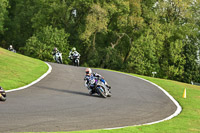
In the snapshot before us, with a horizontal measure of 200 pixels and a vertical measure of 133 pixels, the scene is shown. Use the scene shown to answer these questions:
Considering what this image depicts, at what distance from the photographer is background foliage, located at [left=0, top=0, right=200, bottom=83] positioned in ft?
186

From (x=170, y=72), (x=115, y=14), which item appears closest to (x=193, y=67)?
(x=170, y=72)

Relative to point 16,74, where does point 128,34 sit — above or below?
above

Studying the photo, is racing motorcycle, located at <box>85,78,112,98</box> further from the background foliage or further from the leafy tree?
the leafy tree

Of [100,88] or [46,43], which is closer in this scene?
[100,88]

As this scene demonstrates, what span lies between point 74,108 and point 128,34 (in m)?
49.4

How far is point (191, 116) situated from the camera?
13.0 metres

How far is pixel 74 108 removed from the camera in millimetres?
12555

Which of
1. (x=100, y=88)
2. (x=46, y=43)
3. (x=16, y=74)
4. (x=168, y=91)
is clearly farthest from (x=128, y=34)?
(x=100, y=88)

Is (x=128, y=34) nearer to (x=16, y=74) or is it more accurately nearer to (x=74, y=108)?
(x=16, y=74)

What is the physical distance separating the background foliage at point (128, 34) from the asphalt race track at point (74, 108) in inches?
1425

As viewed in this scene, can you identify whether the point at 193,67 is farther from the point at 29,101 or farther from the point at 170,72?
the point at 29,101

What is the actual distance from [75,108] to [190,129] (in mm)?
4397

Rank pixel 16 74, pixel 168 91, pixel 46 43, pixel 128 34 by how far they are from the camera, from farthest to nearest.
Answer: pixel 128 34 → pixel 46 43 → pixel 16 74 → pixel 168 91

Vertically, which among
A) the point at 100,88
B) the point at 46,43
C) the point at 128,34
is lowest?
the point at 100,88
